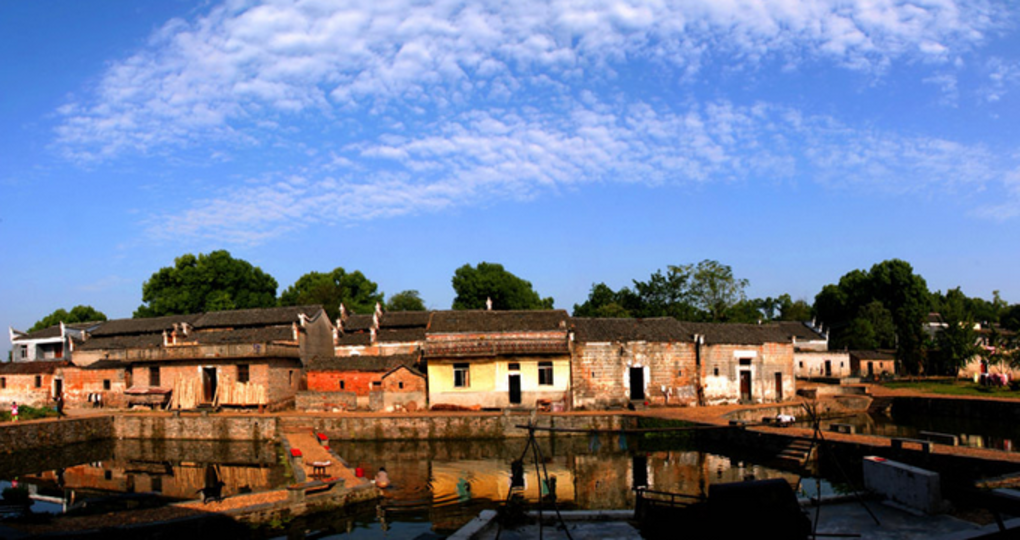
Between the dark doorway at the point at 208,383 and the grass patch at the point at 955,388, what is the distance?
142 ft

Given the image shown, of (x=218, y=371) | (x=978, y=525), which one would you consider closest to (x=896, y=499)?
(x=978, y=525)

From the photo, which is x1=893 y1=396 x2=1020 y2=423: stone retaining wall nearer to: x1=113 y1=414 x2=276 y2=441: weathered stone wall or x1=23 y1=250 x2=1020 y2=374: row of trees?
x1=23 y1=250 x2=1020 y2=374: row of trees

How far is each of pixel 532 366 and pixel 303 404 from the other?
12516 millimetres

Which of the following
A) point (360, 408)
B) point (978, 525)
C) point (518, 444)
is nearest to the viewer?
point (978, 525)

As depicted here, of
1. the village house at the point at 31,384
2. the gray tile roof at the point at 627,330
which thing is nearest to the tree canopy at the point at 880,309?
the gray tile roof at the point at 627,330

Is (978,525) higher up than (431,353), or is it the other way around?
(431,353)

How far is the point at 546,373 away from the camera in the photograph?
3591cm

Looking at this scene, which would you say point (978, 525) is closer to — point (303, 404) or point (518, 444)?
point (518, 444)

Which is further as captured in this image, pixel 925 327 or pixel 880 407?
pixel 925 327

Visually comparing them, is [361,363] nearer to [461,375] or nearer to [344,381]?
[344,381]

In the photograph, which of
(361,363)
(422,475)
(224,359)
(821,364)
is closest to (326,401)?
(361,363)

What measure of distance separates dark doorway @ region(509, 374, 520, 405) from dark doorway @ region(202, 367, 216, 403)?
17210 mm

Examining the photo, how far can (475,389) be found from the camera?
3569 cm

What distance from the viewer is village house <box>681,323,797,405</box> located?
37531 millimetres
